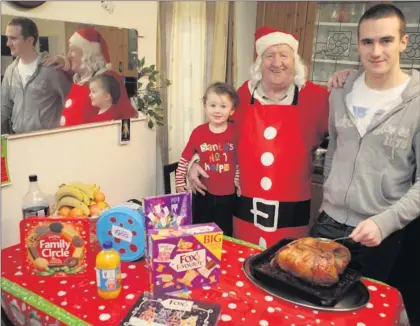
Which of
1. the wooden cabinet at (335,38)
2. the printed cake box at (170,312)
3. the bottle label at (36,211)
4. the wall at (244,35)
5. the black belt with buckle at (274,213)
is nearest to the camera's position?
the printed cake box at (170,312)

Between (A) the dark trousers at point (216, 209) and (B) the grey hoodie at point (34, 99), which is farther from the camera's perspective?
(A) the dark trousers at point (216, 209)

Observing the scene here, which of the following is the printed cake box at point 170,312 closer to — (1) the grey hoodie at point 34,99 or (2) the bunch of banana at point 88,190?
(2) the bunch of banana at point 88,190

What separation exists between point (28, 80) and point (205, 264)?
97cm

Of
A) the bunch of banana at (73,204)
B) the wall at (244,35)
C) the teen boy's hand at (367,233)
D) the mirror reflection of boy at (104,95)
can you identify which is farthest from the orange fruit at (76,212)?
the wall at (244,35)

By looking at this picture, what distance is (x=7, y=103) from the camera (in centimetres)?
149

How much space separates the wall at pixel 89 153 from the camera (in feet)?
5.20

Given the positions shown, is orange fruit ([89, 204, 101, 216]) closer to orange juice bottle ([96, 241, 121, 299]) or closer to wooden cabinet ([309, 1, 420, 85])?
orange juice bottle ([96, 241, 121, 299])

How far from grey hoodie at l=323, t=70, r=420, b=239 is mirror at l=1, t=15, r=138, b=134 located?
1045 millimetres

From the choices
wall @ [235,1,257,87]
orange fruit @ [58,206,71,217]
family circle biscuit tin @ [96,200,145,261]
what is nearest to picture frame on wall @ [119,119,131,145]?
orange fruit @ [58,206,71,217]

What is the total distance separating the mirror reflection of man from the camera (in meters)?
1.47

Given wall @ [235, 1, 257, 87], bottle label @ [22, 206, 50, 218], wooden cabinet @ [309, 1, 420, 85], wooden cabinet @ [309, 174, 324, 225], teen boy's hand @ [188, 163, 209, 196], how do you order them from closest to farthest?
1. bottle label @ [22, 206, 50, 218]
2. teen boy's hand @ [188, 163, 209, 196]
3. wooden cabinet @ [309, 174, 324, 225]
4. wooden cabinet @ [309, 1, 420, 85]
5. wall @ [235, 1, 257, 87]

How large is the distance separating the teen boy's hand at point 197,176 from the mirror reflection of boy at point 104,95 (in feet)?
1.55

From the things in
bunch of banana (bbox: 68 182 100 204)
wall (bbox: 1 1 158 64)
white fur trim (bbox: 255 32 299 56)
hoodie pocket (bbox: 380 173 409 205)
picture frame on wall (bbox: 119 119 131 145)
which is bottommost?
bunch of banana (bbox: 68 182 100 204)

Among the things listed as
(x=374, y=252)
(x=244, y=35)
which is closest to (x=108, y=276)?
(x=374, y=252)
